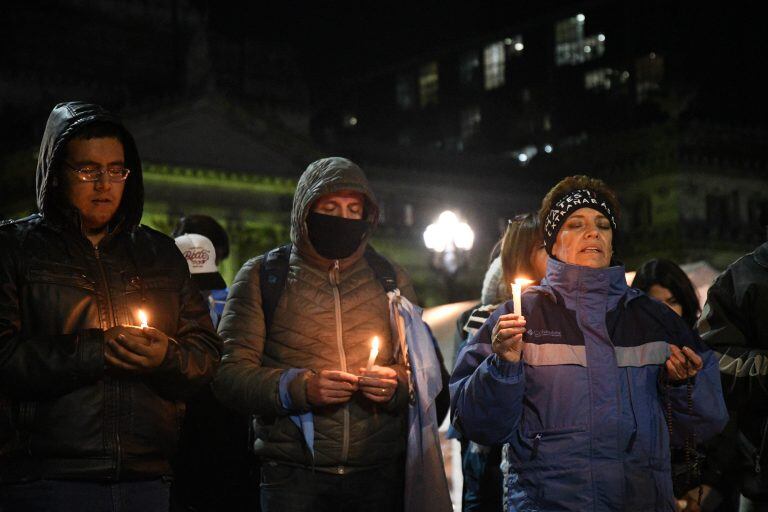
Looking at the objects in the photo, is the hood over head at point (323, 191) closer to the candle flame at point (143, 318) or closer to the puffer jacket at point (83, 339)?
the puffer jacket at point (83, 339)

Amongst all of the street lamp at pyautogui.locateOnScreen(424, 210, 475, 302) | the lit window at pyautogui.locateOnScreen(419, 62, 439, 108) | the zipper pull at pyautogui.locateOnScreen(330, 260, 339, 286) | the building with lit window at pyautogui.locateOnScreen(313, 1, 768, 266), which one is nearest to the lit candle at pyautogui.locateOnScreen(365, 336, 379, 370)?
the zipper pull at pyautogui.locateOnScreen(330, 260, 339, 286)

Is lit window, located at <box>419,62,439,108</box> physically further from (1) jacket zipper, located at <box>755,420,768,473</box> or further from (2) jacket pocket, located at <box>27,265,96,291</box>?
(2) jacket pocket, located at <box>27,265,96,291</box>

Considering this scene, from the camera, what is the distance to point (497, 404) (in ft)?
15.5

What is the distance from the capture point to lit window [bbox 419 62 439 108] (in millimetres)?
74188

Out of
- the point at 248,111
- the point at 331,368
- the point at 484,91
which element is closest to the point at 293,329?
the point at 331,368

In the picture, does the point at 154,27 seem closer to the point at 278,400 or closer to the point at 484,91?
the point at 484,91

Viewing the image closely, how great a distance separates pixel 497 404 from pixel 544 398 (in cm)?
22

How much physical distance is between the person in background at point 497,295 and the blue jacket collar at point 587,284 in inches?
55.3

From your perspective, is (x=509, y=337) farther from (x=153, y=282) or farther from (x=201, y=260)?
(x=201, y=260)

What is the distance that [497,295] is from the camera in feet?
23.1

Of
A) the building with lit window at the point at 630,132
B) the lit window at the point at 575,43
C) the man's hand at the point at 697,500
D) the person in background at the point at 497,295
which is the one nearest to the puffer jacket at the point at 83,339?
the person in background at the point at 497,295

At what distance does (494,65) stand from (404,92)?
293 inches

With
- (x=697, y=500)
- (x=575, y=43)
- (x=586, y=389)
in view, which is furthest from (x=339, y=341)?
(x=575, y=43)

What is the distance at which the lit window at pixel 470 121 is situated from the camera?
234 feet
